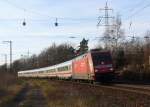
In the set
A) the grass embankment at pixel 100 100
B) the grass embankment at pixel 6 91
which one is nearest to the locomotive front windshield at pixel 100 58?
the grass embankment at pixel 6 91

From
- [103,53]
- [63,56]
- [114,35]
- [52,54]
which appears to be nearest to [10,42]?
[114,35]

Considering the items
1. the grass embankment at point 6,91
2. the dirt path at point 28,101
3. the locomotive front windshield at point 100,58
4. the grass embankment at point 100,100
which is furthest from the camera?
the locomotive front windshield at point 100,58

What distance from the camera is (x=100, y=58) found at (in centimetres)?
4512

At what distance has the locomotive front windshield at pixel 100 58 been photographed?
44875 millimetres

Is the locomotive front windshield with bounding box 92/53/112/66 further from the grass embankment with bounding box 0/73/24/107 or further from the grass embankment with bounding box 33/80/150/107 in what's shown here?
the grass embankment with bounding box 33/80/150/107

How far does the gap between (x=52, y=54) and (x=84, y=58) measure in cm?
11340

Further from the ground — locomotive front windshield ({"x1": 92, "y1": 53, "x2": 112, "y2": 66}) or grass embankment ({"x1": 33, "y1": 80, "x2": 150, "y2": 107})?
locomotive front windshield ({"x1": 92, "y1": 53, "x2": 112, "y2": 66})

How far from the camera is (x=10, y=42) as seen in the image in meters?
80.9

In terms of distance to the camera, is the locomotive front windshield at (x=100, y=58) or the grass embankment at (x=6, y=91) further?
the locomotive front windshield at (x=100, y=58)

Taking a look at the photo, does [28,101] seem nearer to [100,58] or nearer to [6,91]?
[100,58]

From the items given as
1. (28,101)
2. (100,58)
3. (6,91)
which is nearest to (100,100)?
(28,101)

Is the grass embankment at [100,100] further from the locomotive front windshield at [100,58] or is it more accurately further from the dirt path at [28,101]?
the locomotive front windshield at [100,58]

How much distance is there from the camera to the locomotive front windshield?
44875 mm

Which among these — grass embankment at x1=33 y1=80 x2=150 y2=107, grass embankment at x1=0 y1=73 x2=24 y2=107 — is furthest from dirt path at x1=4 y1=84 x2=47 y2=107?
grass embankment at x1=33 y1=80 x2=150 y2=107
